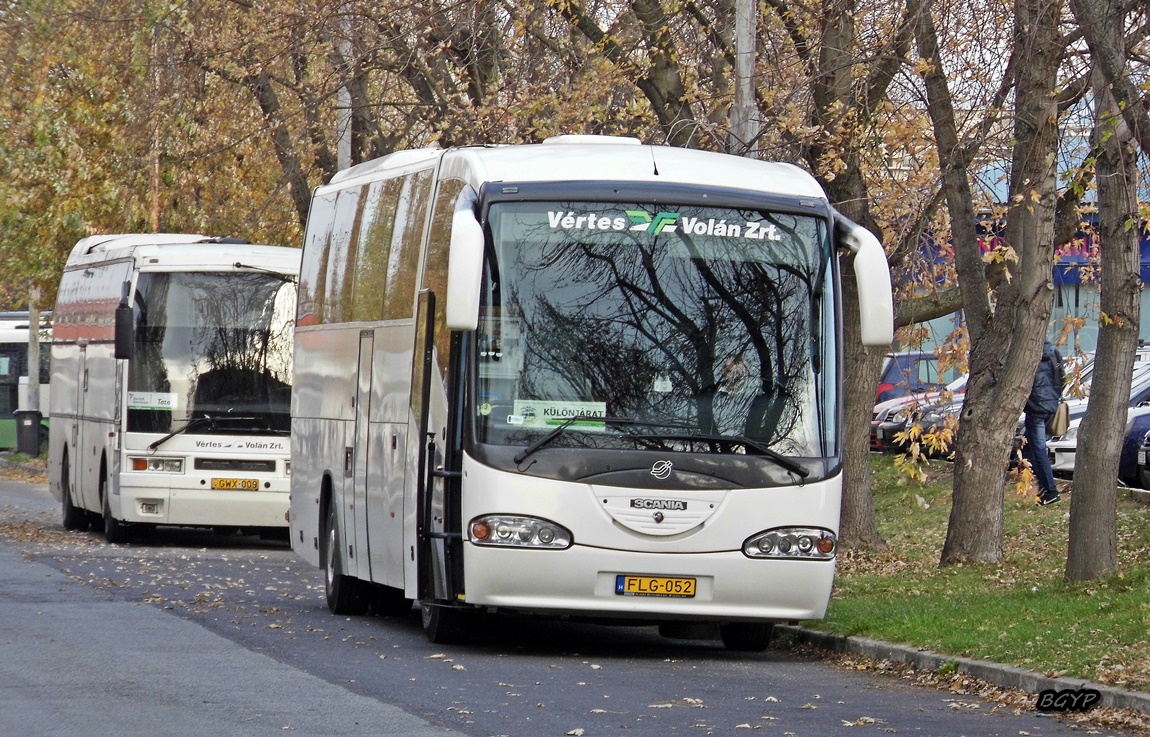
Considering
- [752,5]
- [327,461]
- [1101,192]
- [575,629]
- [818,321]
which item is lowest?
[575,629]

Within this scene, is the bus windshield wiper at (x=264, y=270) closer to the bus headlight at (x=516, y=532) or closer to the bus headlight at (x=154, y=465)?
the bus headlight at (x=154, y=465)

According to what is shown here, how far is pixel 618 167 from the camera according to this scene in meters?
13.0

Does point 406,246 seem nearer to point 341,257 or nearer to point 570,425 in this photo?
point 341,257

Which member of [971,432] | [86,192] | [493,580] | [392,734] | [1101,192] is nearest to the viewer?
[392,734]

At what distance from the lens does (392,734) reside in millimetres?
9070

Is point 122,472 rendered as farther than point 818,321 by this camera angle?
Yes

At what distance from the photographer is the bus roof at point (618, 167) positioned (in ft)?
41.9

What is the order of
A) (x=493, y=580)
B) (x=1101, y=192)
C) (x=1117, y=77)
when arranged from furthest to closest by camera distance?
(x=1101, y=192) → (x=1117, y=77) → (x=493, y=580)

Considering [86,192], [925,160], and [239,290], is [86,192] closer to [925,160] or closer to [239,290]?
[239,290]

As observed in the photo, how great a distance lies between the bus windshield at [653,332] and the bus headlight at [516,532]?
0.47 metres

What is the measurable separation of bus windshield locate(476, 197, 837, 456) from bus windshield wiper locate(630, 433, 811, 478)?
0.01 meters

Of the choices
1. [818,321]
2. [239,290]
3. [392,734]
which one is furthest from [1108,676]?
[239,290]

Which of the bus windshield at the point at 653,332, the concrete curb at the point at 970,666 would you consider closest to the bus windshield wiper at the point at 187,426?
the concrete curb at the point at 970,666

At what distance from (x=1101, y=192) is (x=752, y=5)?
5.31m
